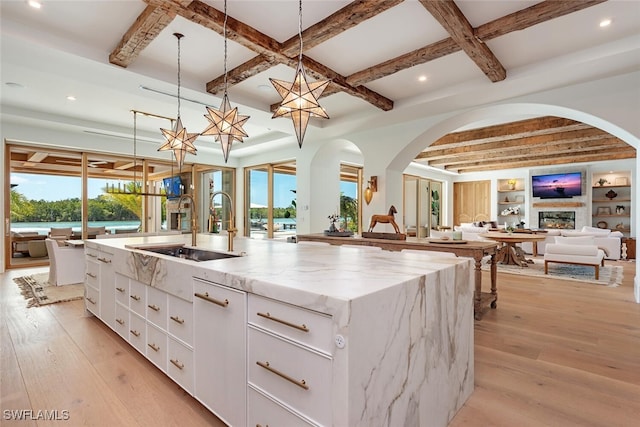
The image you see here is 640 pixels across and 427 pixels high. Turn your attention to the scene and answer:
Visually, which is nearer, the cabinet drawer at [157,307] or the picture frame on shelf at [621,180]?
the cabinet drawer at [157,307]

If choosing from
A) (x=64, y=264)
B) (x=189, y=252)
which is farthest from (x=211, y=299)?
(x=64, y=264)

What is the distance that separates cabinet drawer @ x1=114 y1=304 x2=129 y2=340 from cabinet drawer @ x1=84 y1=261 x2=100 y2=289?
0.61m

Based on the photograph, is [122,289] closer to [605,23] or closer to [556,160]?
[605,23]

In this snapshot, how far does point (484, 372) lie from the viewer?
2203 millimetres

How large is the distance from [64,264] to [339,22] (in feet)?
16.6

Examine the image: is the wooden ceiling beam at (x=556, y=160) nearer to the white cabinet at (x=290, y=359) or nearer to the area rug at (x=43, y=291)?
the white cabinet at (x=290, y=359)

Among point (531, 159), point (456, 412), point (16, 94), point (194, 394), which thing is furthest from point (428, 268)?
point (531, 159)

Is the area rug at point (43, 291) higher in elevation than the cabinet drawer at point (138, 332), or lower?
lower

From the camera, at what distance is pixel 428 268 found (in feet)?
5.39

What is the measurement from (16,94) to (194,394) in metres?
Result: 5.43

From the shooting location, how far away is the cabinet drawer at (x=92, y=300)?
3.02 meters

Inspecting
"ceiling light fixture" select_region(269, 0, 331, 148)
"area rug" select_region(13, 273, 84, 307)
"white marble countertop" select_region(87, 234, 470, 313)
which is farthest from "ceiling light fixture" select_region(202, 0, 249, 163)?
"area rug" select_region(13, 273, 84, 307)

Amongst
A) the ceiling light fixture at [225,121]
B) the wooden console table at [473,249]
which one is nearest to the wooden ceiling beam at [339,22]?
the ceiling light fixture at [225,121]

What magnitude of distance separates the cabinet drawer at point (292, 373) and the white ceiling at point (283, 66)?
2.66m
